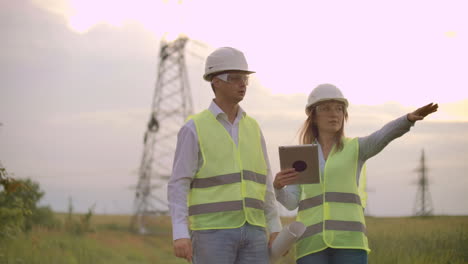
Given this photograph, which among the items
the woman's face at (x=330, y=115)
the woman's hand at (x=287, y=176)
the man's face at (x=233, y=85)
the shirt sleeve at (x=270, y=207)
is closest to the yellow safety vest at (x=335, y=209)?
the woman's face at (x=330, y=115)

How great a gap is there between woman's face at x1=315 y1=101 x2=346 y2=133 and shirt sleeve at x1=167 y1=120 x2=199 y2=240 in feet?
4.00

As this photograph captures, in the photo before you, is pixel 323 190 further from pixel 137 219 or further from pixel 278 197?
pixel 137 219

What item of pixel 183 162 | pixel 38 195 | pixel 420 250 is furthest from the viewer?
pixel 38 195

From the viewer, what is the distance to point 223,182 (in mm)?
5438

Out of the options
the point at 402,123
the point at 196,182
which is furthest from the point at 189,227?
the point at 402,123

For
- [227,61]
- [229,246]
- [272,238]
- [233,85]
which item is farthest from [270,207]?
[227,61]

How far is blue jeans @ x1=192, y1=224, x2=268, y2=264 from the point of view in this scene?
5.21 meters

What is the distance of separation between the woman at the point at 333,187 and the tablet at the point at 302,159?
61 millimetres

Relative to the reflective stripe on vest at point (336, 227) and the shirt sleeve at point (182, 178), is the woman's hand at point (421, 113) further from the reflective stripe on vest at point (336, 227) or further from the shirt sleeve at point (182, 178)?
the shirt sleeve at point (182, 178)

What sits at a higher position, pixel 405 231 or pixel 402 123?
pixel 402 123

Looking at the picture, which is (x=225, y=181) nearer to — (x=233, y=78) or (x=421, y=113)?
(x=233, y=78)

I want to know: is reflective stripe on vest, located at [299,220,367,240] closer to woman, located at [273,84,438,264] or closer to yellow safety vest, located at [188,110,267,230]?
woman, located at [273,84,438,264]

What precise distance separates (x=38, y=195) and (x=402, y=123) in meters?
24.2

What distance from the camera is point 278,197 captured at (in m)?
5.88
